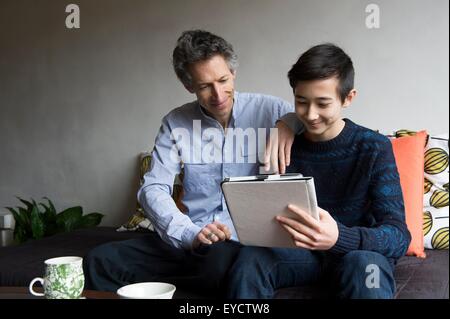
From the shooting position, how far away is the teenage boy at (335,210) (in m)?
0.73

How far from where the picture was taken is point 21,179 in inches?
66.1

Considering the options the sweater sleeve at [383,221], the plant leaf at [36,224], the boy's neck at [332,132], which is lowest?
the plant leaf at [36,224]

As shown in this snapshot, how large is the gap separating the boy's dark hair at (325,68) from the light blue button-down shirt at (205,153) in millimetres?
231

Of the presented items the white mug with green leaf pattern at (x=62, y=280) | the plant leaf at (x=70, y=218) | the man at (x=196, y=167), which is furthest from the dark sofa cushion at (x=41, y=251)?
the white mug with green leaf pattern at (x=62, y=280)

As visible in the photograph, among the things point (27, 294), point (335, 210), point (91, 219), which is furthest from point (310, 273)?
point (91, 219)

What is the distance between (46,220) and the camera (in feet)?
5.50

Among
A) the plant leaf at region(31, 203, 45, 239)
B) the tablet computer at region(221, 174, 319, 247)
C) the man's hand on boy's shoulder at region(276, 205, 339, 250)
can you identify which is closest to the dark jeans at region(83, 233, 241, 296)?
the tablet computer at region(221, 174, 319, 247)

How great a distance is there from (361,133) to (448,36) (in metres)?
0.50

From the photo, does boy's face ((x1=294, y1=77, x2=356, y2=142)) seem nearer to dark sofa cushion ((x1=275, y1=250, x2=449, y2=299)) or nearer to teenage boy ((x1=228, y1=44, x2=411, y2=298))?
teenage boy ((x1=228, y1=44, x2=411, y2=298))

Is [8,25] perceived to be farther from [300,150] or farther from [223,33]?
[300,150]

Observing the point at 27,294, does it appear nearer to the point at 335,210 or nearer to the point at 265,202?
the point at 265,202

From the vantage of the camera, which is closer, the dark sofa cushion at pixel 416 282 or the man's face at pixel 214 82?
the dark sofa cushion at pixel 416 282

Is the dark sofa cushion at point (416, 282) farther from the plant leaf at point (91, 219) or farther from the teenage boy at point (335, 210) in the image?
the plant leaf at point (91, 219)
